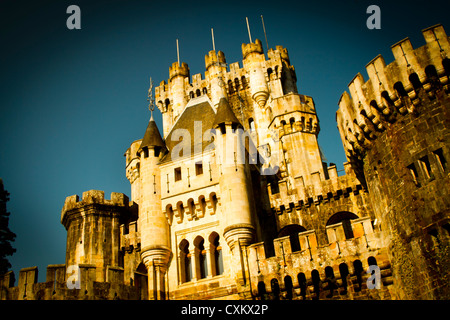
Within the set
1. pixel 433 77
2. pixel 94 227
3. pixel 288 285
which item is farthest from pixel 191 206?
pixel 433 77

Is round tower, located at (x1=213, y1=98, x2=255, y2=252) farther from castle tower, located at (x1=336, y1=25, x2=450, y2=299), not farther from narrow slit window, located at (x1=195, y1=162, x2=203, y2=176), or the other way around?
castle tower, located at (x1=336, y1=25, x2=450, y2=299)

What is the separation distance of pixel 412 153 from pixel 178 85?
2846 cm

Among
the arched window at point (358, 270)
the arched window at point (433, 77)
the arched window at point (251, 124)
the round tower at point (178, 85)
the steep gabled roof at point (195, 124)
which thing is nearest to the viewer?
the arched window at point (433, 77)

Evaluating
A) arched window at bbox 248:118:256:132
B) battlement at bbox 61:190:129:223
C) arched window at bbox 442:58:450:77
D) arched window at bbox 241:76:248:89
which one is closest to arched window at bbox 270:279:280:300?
arched window at bbox 442:58:450:77

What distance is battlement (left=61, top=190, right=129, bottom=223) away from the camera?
89.6 feet

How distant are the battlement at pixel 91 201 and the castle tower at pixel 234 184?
7507mm

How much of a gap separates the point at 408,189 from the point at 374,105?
3.50 metres

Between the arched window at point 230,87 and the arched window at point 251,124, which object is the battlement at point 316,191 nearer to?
the arched window at point 251,124

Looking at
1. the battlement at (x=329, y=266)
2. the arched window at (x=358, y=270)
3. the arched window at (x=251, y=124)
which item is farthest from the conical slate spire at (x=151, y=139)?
the arched window at (x=251, y=124)

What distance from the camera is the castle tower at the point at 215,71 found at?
40.3 m

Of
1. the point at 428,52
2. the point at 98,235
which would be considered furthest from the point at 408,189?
the point at 98,235
